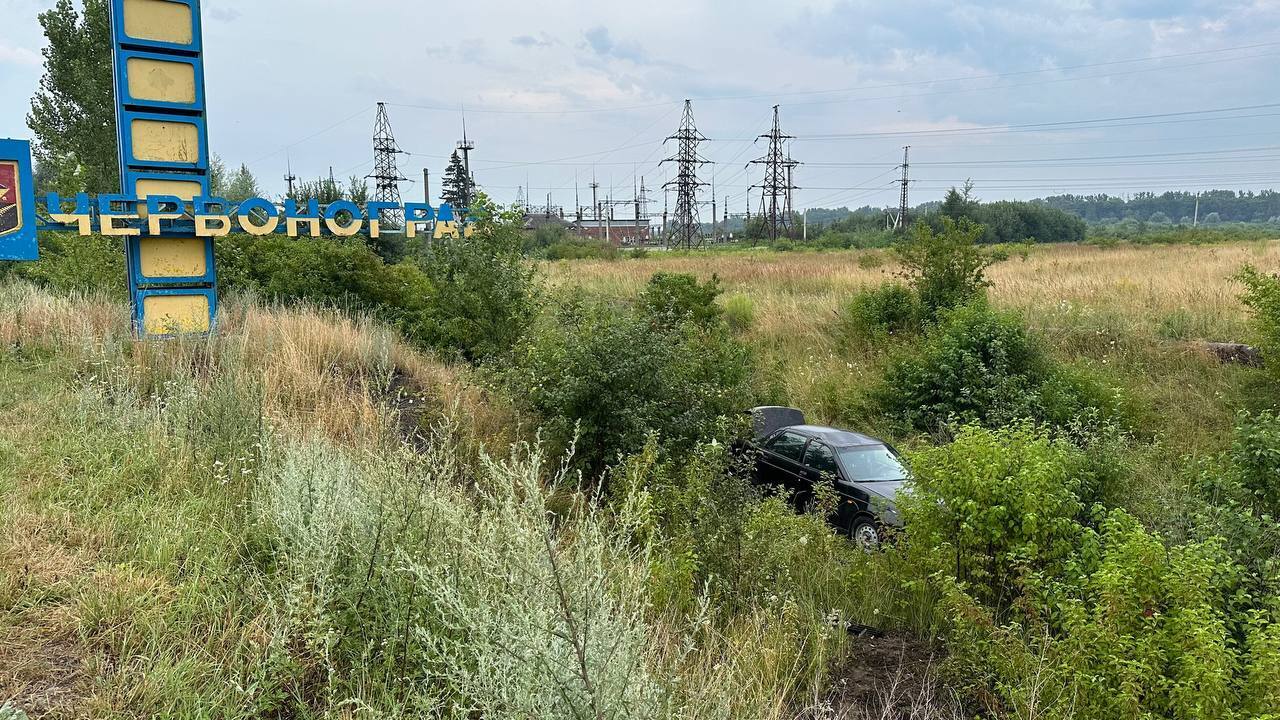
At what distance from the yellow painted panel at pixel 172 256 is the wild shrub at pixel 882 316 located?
12076 millimetres

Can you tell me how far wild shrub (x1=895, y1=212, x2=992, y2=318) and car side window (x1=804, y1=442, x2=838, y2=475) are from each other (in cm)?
727

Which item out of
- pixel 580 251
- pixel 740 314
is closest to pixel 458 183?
pixel 580 251

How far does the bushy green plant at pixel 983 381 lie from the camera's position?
11.0m

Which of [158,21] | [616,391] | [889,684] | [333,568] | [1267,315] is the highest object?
[158,21]

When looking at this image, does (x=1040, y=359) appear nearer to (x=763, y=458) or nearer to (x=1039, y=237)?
(x=763, y=458)

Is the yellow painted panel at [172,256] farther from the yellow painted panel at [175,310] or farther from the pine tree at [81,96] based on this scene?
the pine tree at [81,96]

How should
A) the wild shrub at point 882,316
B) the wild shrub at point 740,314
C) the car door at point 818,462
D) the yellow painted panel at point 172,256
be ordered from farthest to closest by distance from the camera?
the wild shrub at point 740,314 < the wild shrub at point 882,316 < the yellow painted panel at point 172,256 < the car door at point 818,462

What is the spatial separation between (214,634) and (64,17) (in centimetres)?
2674

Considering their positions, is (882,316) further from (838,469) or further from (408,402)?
(408,402)

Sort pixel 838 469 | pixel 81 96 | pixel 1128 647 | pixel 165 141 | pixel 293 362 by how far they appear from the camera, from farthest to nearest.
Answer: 1. pixel 81 96
2. pixel 165 141
3. pixel 838 469
4. pixel 293 362
5. pixel 1128 647

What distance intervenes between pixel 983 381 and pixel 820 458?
4.04 meters

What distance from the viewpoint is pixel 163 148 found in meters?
10.9

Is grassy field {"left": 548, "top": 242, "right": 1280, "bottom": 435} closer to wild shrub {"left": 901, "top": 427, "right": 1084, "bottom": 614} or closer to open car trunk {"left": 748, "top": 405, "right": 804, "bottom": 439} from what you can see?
open car trunk {"left": 748, "top": 405, "right": 804, "bottom": 439}

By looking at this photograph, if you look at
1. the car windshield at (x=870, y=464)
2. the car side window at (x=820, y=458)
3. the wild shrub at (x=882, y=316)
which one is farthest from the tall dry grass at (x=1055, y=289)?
the car windshield at (x=870, y=464)
